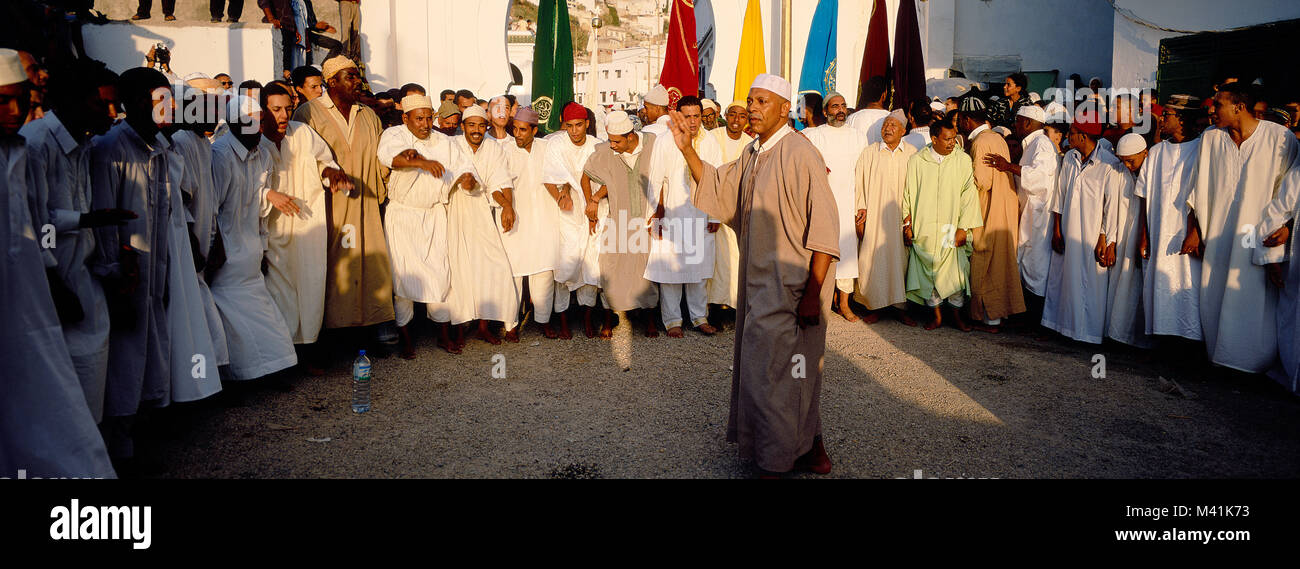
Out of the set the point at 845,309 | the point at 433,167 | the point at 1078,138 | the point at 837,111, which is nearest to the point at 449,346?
the point at 433,167

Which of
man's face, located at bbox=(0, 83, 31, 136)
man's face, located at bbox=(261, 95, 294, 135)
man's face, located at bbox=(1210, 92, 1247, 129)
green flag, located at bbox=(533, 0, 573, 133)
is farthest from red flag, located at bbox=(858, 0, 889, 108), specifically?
man's face, located at bbox=(0, 83, 31, 136)

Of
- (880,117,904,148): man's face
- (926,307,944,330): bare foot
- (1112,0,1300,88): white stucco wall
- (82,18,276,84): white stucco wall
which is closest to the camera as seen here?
(926,307,944,330): bare foot

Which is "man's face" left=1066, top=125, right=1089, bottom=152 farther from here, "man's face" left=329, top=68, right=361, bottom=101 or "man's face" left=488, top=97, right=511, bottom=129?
"man's face" left=329, top=68, right=361, bottom=101

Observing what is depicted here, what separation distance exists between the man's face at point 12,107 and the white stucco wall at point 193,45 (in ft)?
25.0

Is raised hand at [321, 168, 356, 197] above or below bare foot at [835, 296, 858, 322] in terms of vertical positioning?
above

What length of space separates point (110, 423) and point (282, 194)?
182 centimetres

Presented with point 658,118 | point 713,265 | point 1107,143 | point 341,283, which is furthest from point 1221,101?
point 341,283

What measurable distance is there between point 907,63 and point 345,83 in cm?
618

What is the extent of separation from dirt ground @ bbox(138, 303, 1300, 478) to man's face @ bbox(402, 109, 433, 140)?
1.74 m

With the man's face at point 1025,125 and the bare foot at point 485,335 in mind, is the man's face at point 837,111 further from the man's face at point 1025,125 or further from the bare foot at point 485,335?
the bare foot at point 485,335

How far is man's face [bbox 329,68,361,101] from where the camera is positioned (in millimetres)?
5281

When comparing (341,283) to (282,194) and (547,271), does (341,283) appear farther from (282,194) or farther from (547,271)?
(547,271)

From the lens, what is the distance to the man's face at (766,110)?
3.38 metres

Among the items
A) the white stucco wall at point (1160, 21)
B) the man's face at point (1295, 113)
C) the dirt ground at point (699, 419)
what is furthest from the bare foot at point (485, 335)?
the white stucco wall at point (1160, 21)
